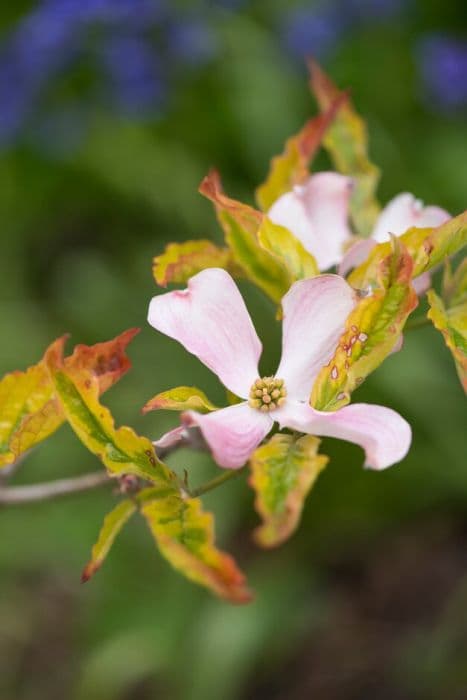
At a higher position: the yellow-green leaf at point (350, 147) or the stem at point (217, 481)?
the yellow-green leaf at point (350, 147)

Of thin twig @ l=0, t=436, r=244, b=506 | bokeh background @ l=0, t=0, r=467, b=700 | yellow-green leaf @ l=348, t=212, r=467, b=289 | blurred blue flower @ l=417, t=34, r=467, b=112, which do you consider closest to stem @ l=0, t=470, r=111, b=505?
thin twig @ l=0, t=436, r=244, b=506

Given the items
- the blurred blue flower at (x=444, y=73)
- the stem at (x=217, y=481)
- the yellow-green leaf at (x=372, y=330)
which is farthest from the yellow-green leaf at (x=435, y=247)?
the blurred blue flower at (x=444, y=73)

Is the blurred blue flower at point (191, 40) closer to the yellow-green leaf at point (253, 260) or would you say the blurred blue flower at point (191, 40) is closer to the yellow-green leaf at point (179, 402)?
the yellow-green leaf at point (253, 260)

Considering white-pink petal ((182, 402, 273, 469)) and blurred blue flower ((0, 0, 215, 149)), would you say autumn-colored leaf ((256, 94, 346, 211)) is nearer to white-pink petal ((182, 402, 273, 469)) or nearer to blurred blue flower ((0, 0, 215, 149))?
white-pink petal ((182, 402, 273, 469))

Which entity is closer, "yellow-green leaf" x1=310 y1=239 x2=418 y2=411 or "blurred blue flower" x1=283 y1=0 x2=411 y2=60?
"yellow-green leaf" x1=310 y1=239 x2=418 y2=411

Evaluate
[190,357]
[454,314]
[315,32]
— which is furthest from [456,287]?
[315,32]

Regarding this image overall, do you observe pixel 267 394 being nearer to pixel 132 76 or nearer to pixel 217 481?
pixel 217 481
